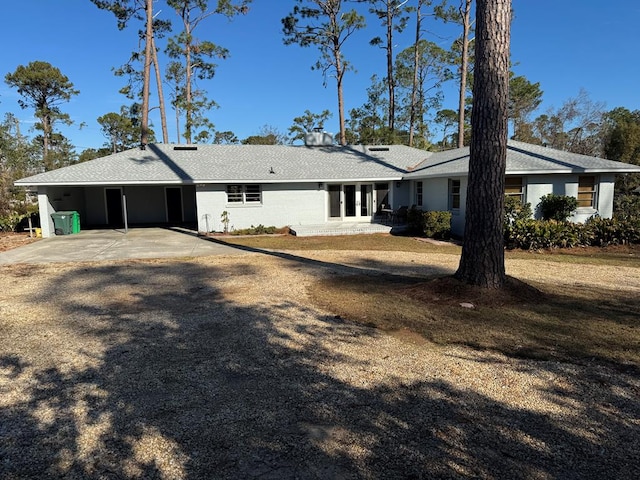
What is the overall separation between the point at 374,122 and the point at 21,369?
3736 centimetres

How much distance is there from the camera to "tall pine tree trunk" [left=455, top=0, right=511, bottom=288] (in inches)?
249

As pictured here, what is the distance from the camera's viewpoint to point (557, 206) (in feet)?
48.1

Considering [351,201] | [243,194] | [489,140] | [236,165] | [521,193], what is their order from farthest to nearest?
[351,201], [236,165], [243,194], [521,193], [489,140]

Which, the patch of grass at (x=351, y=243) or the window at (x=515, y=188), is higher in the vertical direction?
the window at (x=515, y=188)

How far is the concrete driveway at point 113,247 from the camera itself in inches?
460

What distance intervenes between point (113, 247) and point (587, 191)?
55.9 feet

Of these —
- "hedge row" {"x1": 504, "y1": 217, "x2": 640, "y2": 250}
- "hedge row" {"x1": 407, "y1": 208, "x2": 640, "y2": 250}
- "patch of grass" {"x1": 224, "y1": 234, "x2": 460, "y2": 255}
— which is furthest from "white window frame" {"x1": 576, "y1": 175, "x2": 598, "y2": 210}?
"patch of grass" {"x1": 224, "y1": 234, "x2": 460, "y2": 255}

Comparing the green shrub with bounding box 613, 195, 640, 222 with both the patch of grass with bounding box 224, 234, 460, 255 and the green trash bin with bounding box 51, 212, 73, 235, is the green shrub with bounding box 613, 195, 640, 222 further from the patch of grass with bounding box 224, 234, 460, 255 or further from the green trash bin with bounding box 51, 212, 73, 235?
the green trash bin with bounding box 51, 212, 73, 235

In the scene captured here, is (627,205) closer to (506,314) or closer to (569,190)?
Answer: (569,190)

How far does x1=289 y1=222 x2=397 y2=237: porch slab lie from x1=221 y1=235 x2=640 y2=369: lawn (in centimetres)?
806

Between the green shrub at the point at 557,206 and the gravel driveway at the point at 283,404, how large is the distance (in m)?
12.2

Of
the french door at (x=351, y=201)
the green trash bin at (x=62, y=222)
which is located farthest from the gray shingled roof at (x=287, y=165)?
the green trash bin at (x=62, y=222)

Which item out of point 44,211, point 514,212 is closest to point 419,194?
point 514,212

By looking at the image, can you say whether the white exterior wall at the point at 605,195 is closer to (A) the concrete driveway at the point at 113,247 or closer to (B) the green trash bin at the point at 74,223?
(A) the concrete driveway at the point at 113,247
